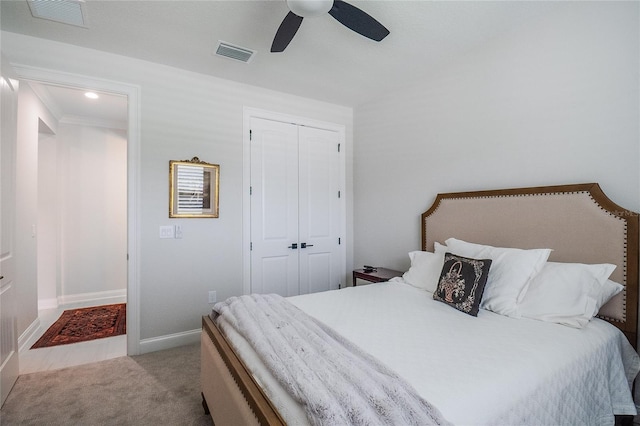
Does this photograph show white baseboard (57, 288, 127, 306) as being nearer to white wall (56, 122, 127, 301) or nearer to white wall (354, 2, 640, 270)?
white wall (56, 122, 127, 301)

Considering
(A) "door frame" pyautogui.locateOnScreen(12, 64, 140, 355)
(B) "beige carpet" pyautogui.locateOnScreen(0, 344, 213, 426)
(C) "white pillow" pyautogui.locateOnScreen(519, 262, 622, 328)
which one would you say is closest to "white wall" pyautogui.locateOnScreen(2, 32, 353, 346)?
(A) "door frame" pyautogui.locateOnScreen(12, 64, 140, 355)

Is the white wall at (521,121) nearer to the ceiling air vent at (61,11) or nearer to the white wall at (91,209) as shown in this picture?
the ceiling air vent at (61,11)

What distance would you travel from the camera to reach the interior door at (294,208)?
340 cm

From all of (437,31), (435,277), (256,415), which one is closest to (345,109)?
(437,31)

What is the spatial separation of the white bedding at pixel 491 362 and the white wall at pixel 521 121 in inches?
38.6

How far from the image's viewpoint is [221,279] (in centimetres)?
316

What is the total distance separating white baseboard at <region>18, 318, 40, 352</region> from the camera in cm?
287

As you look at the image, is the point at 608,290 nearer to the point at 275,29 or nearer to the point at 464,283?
the point at 464,283

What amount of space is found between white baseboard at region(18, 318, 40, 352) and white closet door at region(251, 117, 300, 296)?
2.14 metres

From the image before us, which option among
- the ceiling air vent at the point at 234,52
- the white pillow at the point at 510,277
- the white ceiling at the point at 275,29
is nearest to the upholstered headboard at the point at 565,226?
the white pillow at the point at 510,277

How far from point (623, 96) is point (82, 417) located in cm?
383

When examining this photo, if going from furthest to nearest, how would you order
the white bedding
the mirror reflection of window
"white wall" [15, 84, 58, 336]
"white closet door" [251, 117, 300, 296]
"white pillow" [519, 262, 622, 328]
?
1. "white closet door" [251, 117, 300, 296]
2. the mirror reflection of window
3. "white wall" [15, 84, 58, 336]
4. "white pillow" [519, 262, 622, 328]
5. the white bedding

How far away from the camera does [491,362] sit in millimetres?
1234

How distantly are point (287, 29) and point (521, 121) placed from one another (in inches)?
71.7
